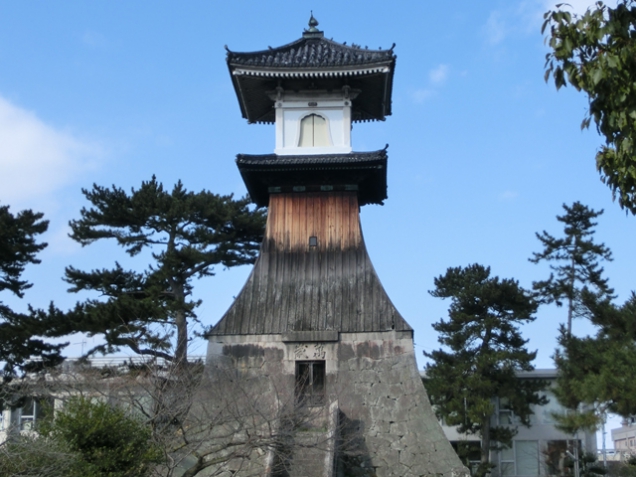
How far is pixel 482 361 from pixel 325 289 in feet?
22.4

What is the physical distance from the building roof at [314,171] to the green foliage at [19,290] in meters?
6.20

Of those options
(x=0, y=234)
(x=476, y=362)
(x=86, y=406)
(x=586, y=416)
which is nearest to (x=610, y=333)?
(x=586, y=416)

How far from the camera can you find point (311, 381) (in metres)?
18.5

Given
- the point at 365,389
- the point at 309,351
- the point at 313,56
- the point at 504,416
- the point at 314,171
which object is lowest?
the point at 504,416

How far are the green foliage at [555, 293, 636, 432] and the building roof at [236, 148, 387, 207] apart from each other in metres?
6.32

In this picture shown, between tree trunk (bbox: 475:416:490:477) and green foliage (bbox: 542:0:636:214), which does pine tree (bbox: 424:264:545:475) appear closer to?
tree trunk (bbox: 475:416:490:477)

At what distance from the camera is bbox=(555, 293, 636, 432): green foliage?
1745 cm

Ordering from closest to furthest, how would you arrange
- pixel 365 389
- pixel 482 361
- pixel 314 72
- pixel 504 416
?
pixel 365 389
pixel 314 72
pixel 482 361
pixel 504 416

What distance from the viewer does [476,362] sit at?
952 inches

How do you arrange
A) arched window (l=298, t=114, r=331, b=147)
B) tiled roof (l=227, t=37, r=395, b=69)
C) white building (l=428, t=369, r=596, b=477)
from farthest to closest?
1. white building (l=428, t=369, r=596, b=477)
2. arched window (l=298, t=114, r=331, b=147)
3. tiled roof (l=227, t=37, r=395, b=69)

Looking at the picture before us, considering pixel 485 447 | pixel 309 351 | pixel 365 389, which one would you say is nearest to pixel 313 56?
pixel 309 351

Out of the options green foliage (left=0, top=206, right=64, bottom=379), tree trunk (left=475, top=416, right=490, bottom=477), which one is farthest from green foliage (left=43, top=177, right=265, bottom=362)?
tree trunk (left=475, top=416, right=490, bottom=477)

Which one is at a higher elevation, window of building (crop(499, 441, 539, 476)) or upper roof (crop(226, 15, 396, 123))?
upper roof (crop(226, 15, 396, 123))

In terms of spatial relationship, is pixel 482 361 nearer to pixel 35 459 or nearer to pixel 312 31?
pixel 312 31
